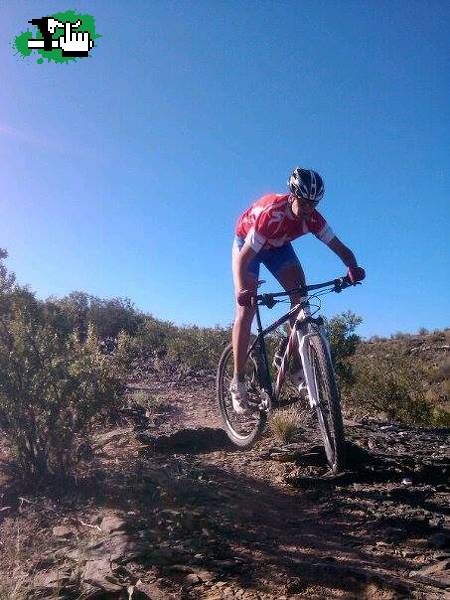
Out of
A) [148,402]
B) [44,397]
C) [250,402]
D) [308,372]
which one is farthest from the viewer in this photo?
[148,402]

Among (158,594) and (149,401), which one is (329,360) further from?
(149,401)

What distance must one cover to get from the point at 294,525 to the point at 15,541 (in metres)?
1.77

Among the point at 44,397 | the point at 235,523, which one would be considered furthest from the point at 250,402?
the point at 44,397

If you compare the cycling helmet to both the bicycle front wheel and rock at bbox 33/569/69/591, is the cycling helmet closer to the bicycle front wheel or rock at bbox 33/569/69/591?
the bicycle front wheel

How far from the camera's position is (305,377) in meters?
4.22

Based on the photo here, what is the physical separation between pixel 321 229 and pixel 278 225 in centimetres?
39

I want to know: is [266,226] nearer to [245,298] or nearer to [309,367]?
[245,298]

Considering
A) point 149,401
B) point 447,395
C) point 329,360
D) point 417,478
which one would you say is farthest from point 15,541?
point 447,395

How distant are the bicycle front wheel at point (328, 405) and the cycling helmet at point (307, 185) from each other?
3.61ft

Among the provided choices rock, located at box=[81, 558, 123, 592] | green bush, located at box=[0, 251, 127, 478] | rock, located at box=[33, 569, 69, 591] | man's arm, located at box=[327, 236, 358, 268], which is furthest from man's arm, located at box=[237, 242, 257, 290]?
rock, located at box=[33, 569, 69, 591]

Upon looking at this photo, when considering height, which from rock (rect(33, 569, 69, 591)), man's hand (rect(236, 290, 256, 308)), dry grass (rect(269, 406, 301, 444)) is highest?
man's hand (rect(236, 290, 256, 308))

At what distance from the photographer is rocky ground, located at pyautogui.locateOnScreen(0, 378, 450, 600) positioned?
279cm

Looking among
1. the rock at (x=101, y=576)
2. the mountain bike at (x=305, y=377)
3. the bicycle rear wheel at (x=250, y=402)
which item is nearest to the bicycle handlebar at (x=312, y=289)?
the mountain bike at (x=305, y=377)

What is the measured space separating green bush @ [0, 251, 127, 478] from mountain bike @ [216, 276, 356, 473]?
137 cm
